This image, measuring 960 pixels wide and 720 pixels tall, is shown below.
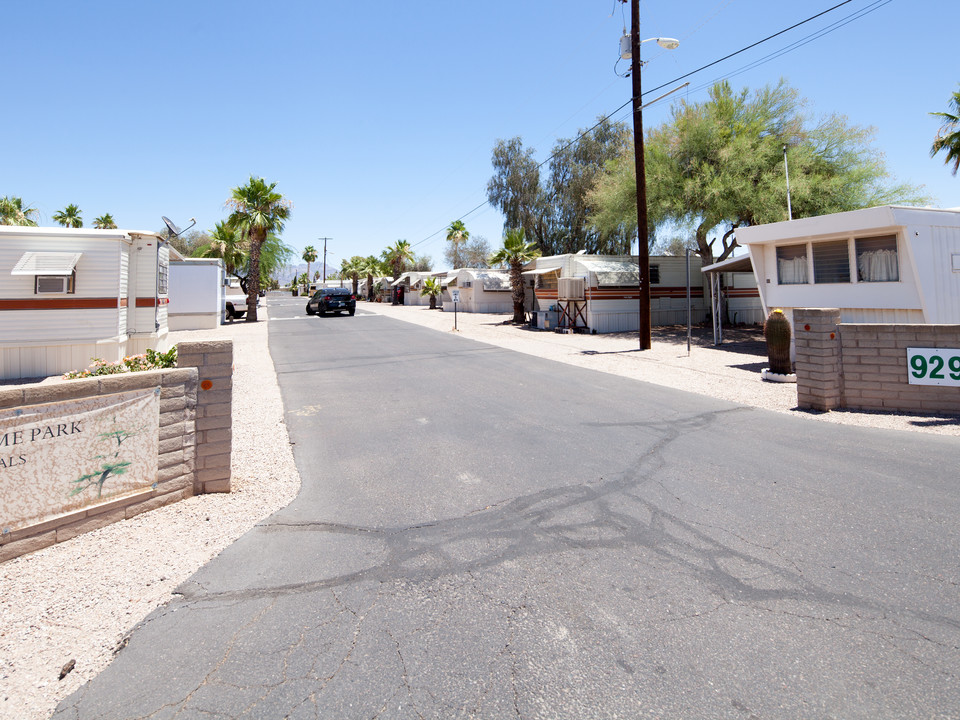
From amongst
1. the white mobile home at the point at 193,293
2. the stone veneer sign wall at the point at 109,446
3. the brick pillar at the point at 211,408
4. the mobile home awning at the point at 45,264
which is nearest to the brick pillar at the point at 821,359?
the brick pillar at the point at 211,408

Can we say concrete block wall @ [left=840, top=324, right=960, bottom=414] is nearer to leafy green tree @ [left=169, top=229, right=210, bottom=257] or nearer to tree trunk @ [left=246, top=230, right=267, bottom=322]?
tree trunk @ [left=246, top=230, right=267, bottom=322]

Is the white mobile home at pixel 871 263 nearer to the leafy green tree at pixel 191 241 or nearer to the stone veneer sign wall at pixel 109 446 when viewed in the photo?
the stone veneer sign wall at pixel 109 446

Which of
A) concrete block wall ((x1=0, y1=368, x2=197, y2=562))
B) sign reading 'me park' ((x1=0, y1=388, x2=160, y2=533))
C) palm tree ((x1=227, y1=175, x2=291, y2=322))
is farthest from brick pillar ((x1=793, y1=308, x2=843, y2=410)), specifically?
palm tree ((x1=227, y1=175, x2=291, y2=322))

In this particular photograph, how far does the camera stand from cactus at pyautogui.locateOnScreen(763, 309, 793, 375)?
10.8 m

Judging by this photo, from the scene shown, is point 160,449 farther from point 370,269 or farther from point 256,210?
point 370,269


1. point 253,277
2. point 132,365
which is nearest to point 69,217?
point 253,277

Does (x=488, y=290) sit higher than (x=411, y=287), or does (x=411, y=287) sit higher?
(x=411, y=287)

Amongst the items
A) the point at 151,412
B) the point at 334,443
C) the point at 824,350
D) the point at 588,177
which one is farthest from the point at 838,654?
the point at 588,177

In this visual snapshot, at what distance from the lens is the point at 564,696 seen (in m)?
2.48

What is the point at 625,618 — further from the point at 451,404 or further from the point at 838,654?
the point at 451,404

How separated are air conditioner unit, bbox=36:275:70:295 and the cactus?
1457 cm

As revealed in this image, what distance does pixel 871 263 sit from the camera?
11727 millimetres

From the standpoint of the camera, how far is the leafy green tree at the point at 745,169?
1958 cm

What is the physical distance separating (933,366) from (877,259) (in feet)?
16.1
